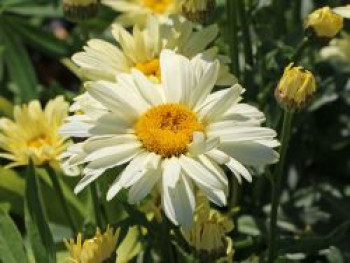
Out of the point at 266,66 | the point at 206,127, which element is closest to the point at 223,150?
the point at 206,127

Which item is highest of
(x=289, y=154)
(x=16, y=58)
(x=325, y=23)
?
(x=325, y=23)

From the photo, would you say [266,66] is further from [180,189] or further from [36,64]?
[36,64]

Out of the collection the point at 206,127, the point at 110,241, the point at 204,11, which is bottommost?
the point at 110,241

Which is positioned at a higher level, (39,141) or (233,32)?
(233,32)

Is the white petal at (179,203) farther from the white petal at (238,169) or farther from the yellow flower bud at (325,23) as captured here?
the yellow flower bud at (325,23)

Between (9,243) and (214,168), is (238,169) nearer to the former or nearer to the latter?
(214,168)

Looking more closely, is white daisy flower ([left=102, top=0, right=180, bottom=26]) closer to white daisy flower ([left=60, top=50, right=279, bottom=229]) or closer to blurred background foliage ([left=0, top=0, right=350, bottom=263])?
blurred background foliage ([left=0, top=0, right=350, bottom=263])

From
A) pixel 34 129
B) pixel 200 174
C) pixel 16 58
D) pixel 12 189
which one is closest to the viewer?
pixel 200 174

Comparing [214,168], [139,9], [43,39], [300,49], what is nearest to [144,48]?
[300,49]
